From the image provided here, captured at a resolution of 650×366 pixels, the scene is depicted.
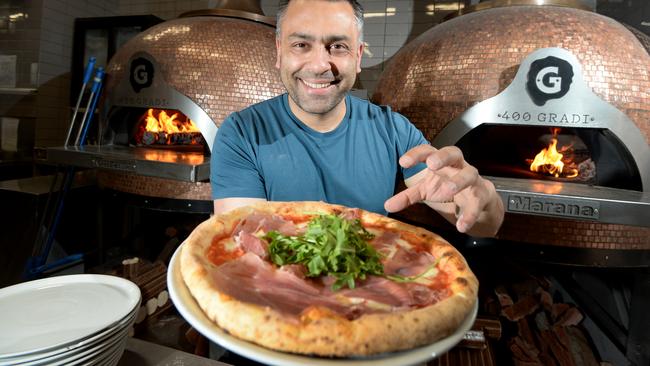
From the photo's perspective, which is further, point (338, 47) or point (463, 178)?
point (338, 47)

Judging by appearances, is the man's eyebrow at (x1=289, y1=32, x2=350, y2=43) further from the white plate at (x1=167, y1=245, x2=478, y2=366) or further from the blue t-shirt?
the white plate at (x1=167, y1=245, x2=478, y2=366)

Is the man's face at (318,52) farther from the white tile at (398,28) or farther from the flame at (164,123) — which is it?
the white tile at (398,28)

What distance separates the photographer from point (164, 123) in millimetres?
3531

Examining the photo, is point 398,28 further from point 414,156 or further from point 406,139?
point 414,156

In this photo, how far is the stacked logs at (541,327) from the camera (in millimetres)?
2441

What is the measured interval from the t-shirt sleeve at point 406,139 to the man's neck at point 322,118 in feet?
0.95

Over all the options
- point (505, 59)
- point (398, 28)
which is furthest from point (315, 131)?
point (398, 28)

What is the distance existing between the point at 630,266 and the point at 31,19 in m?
6.89

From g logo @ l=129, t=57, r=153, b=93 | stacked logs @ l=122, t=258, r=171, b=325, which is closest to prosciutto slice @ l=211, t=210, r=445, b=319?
stacked logs @ l=122, t=258, r=171, b=325

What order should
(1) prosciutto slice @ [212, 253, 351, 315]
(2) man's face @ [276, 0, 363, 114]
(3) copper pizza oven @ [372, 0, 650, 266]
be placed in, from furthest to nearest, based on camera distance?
(3) copper pizza oven @ [372, 0, 650, 266], (2) man's face @ [276, 0, 363, 114], (1) prosciutto slice @ [212, 253, 351, 315]

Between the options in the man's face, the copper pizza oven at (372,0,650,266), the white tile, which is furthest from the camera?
the white tile

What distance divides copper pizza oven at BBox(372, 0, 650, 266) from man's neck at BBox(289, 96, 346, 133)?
Result: 829 mm

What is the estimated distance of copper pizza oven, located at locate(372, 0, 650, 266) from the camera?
6.73 ft

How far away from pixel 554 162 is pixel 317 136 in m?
1.64
